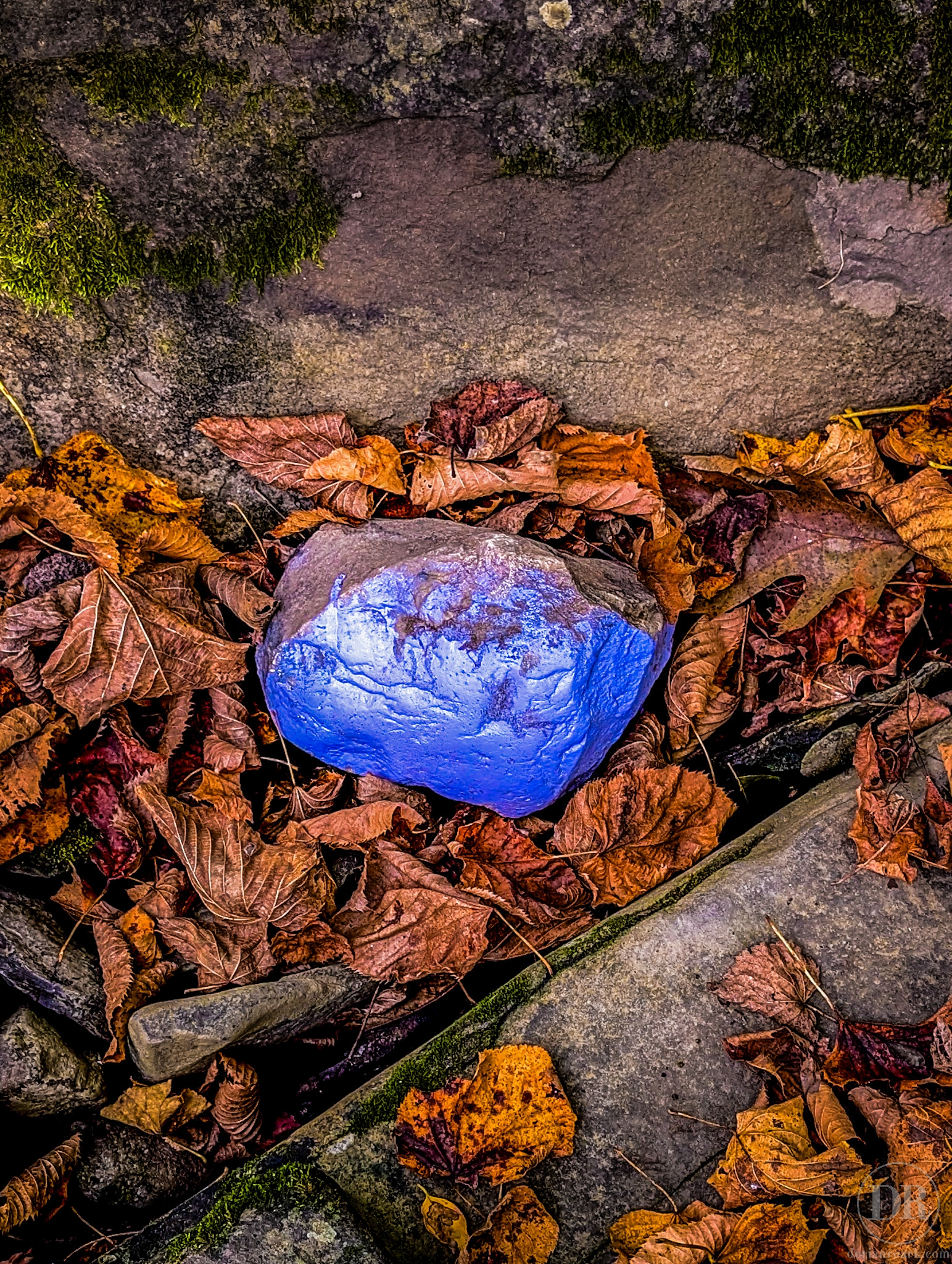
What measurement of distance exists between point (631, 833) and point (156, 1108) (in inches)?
58.8

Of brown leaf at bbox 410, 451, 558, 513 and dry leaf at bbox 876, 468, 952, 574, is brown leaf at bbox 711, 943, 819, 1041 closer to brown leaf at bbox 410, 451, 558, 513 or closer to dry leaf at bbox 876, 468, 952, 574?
dry leaf at bbox 876, 468, 952, 574

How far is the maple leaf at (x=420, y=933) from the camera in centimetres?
219

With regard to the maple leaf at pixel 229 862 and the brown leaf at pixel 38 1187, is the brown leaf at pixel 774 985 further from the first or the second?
the brown leaf at pixel 38 1187

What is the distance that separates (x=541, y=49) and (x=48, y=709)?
2.21 meters

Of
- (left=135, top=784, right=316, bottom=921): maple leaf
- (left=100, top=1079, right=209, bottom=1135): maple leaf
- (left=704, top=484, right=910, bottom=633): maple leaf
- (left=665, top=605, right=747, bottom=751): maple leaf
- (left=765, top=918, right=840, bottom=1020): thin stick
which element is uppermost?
(left=704, top=484, right=910, bottom=633): maple leaf

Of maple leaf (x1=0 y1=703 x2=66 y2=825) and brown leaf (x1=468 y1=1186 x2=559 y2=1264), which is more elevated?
maple leaf (x1=0 y1=703 x2=66 y2=825)

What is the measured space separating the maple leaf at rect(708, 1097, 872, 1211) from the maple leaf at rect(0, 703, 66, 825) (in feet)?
6.56

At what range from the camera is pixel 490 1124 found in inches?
73.7

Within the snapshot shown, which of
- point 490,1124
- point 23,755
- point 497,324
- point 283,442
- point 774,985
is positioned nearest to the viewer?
point 490,1124

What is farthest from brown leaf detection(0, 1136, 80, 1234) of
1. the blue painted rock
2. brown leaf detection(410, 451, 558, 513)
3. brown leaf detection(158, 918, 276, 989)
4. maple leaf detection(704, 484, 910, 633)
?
maple leaf detection(704, 484, 910, 633)

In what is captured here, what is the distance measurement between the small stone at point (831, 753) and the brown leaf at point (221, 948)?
169cm

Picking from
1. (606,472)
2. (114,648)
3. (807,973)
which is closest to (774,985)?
(807,973)

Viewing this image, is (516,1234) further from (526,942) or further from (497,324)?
(497,324)

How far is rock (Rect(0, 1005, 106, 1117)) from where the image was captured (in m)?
2.03
